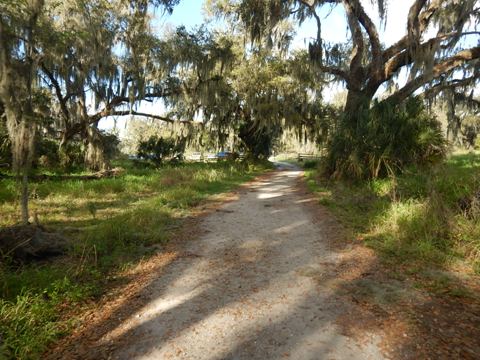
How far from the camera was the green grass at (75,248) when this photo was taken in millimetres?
3162

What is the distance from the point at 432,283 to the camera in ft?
12.8

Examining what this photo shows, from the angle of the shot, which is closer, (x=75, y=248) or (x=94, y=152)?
(x=75, y=248)

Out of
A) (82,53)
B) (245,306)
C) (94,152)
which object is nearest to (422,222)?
(245,306)

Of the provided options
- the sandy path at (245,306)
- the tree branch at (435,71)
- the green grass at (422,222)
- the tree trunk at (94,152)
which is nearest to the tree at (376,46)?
the tree branch at (435,71)

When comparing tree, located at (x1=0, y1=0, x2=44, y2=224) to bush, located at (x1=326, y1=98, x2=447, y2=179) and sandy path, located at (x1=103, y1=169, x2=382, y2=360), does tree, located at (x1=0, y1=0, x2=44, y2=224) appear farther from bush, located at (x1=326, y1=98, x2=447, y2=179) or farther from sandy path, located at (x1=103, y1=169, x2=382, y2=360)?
bush, located at (x1=326, y1=98, x2=447, y2=179)

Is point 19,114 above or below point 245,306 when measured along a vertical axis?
above

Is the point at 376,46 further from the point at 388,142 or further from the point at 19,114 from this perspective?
the point at 19,114

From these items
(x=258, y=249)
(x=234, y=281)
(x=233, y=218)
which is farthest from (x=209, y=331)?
(x=233, y=218)

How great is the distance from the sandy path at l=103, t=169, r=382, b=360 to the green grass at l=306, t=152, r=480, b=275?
0.96 metres

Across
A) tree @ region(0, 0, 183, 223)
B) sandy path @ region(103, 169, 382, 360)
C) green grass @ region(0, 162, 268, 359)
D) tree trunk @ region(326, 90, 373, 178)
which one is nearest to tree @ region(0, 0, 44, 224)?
tree @ region(0, 0, 183, 223)

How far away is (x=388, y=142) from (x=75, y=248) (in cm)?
887

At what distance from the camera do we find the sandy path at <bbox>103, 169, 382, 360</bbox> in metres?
2.82

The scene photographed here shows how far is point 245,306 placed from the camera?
3.55 m

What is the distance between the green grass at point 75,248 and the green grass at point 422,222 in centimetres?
385
